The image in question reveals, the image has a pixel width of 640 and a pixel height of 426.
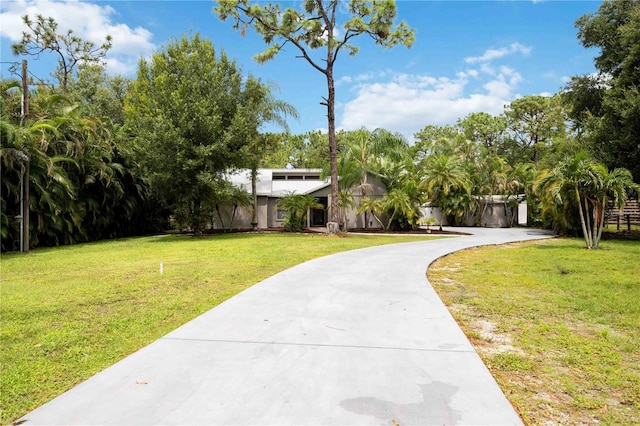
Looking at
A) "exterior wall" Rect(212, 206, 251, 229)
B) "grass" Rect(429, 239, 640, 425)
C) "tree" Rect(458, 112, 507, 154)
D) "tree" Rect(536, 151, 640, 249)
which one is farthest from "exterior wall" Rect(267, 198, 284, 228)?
"tree" Rect(458, 112, 507, 154)

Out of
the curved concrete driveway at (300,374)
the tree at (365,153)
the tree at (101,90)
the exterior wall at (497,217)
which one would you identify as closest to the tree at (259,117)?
the tree at (365,153)

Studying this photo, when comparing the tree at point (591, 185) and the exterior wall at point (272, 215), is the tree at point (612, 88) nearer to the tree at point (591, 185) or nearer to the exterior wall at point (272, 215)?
the tree at point (591, 185)

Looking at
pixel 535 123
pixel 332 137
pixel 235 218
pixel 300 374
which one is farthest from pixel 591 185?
pixel 535 123

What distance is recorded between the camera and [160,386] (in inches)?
117

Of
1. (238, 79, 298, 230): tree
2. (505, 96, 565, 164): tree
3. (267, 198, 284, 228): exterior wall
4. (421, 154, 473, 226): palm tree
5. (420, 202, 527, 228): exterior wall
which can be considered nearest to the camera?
(238, 79, 298, 230): tree

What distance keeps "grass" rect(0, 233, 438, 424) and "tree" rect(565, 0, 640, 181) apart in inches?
564

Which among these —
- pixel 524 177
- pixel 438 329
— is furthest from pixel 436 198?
pixel 438 329

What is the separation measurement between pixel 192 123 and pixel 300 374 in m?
14.9

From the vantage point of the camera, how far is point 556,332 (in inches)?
176

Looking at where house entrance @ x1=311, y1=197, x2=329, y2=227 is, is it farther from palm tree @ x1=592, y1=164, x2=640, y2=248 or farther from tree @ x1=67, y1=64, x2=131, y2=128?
palm tree @ x1=592, y1=164, x2=640, y2=248

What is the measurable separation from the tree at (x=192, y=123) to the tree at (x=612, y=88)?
15.4 metres

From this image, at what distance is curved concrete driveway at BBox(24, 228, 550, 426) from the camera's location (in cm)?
259

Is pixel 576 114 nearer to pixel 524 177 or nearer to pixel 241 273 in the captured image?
pixel 524 177

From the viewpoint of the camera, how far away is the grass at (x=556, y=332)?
A: 9.43 ft
